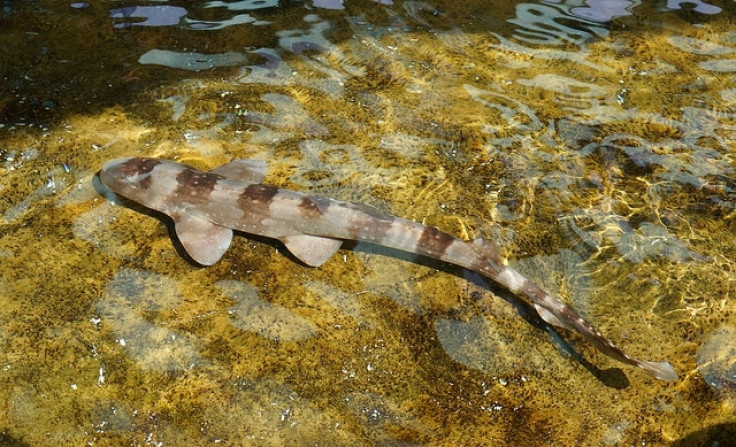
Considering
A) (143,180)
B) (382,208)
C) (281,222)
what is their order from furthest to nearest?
(382,208), (143,180), (281,222)

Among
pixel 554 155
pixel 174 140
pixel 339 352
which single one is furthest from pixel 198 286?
pixel 554 155

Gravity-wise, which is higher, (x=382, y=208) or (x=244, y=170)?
(x=244, y=170)

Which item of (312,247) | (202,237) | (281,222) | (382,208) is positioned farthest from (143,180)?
(382,208)

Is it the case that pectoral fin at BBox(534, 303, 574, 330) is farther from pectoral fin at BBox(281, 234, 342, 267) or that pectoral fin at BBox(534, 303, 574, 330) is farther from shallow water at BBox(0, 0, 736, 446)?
pectoral fin at BBox(281, 234, 342, 267)

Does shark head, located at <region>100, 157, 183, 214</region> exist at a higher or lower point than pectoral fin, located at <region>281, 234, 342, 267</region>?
higher

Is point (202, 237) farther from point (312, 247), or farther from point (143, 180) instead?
point (312, 247)

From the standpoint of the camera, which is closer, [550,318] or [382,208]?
[550,318]

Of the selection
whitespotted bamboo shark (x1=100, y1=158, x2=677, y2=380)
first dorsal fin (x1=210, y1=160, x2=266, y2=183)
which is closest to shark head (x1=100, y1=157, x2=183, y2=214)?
whitespotted bamboo shark (x1=100, y1=158, x2=677, y2=380)
